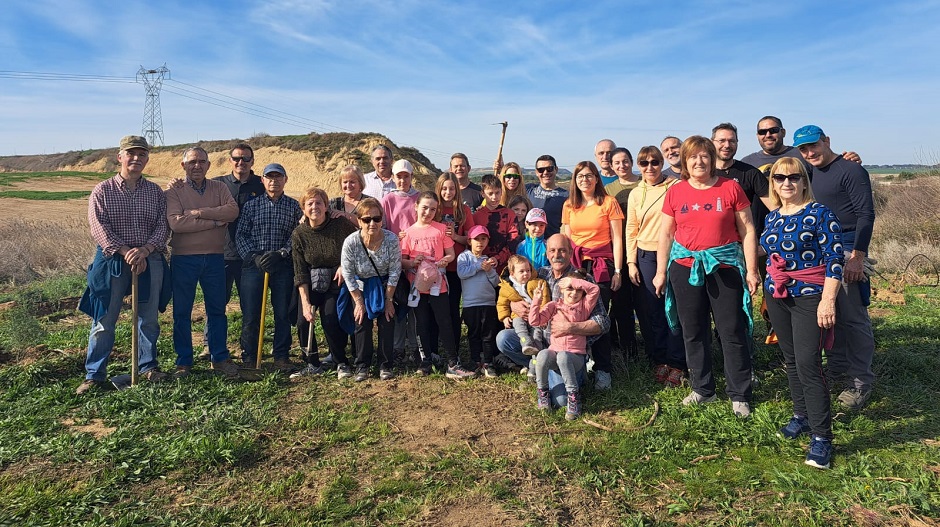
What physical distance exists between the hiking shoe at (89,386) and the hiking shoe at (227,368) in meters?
0.89

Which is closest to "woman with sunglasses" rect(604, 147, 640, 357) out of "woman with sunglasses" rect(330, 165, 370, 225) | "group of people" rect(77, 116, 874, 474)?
"group of people" rect(77, 116, 874, 474)

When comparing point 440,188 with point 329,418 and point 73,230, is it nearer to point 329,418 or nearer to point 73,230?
point 329,418

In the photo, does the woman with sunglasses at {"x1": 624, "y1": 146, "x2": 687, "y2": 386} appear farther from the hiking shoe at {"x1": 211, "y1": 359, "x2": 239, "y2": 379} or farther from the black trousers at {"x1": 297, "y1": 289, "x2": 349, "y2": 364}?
the hiking shoe at {"x1": 211, "y1": 359, "x2": 239, "y2": 379}

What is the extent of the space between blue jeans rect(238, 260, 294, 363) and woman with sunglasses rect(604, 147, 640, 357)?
3117mm

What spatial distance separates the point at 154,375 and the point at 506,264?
3327 mm

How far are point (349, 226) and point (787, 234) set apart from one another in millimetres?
3617

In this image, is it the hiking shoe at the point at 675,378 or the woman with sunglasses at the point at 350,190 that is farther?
the woman with sunglasses at the point at 350,190

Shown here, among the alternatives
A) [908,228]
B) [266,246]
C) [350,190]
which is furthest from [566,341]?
[908,228]

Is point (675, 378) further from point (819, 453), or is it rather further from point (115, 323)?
point (115, 323)

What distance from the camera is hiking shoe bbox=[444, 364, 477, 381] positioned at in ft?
17.0

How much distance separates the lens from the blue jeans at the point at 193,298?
16.9 feet

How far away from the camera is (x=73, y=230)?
46.0 feet

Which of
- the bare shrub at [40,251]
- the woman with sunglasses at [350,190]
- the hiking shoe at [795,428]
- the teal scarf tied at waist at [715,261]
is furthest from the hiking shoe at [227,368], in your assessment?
the bare shrub at [40,251]

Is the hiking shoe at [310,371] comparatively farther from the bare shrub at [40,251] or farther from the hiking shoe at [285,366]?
the bare shrub at [40,251]
